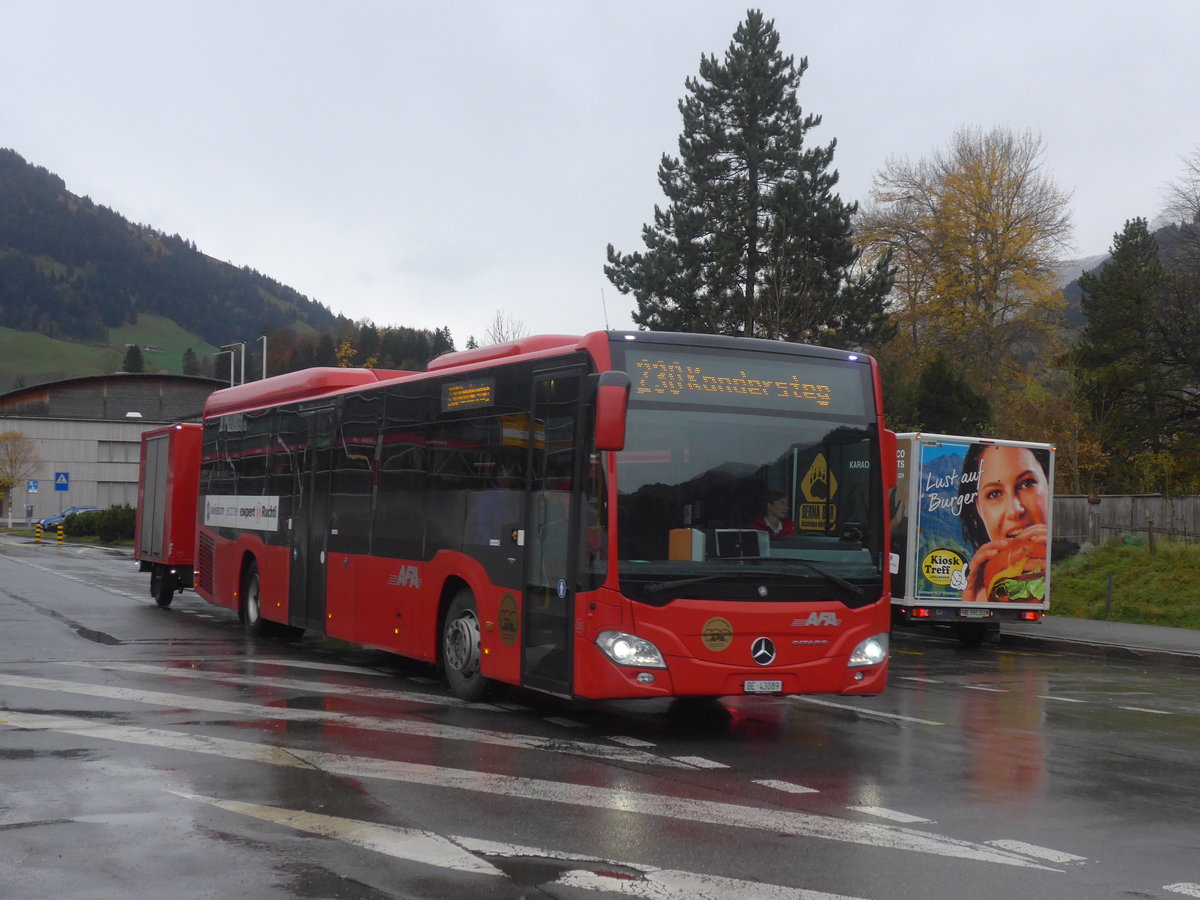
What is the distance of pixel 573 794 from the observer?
312 inches

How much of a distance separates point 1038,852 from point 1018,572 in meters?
14.4

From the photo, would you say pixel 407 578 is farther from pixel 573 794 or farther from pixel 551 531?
pixel 573 794

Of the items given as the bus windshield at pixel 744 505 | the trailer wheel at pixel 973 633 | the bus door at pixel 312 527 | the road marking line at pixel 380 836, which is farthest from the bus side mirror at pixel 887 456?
the trailer wheel at pixel 973 633

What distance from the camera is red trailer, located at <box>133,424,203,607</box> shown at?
863 inches

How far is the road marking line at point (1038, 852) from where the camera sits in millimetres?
6701

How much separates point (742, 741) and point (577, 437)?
8.60ft

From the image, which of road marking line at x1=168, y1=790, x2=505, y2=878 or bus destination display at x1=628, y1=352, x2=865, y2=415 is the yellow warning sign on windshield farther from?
road marking line at x1=168, y1=790, x2=505, y2=878

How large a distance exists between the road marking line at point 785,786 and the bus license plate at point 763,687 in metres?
1.29

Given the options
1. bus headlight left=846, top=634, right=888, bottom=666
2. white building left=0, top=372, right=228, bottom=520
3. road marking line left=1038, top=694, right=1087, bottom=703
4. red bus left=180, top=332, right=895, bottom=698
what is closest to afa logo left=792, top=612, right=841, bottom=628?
red bus left=180, top=332, right=895, bottom=698

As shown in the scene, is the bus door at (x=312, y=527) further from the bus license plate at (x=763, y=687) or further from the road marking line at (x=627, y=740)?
Answer: the bus license plate at (x=763, y=687)

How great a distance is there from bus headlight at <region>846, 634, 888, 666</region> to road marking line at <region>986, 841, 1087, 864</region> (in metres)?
3.30

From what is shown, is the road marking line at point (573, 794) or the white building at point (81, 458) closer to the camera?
the road marking line at point (573, 794)

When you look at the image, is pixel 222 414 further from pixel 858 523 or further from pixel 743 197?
pixel 743 197

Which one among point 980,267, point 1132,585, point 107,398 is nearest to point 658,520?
point 1132,585
